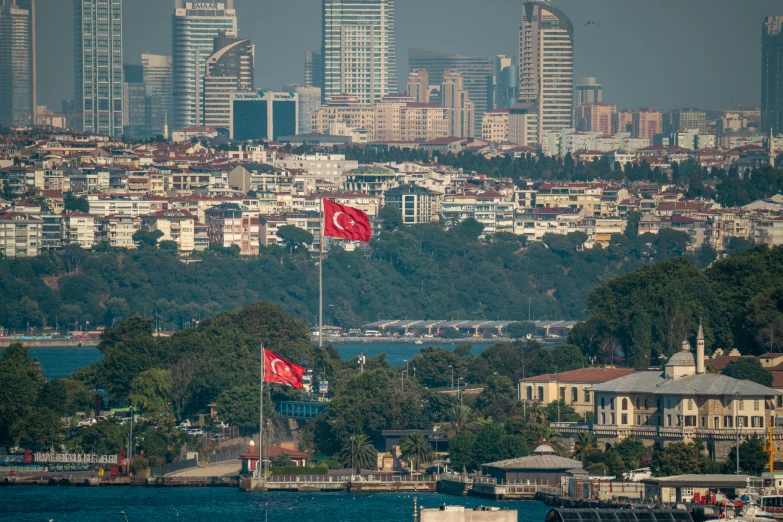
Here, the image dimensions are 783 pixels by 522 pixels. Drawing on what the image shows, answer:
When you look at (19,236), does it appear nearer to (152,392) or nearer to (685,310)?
(152,392)

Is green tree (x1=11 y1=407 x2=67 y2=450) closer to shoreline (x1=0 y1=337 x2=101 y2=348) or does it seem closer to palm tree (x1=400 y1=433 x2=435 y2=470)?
palm tree (x1=400 y1=433 x2=435 y2=470)

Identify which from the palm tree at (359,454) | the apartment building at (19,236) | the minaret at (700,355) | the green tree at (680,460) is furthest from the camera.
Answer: the apartment building at (19,236)

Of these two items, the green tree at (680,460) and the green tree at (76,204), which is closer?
the green tree at (680,460)

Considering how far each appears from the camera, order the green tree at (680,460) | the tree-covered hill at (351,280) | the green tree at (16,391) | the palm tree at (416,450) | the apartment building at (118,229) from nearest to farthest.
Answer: the green tree at (680,460)
the palm tree at (416,450)
the green tree at (16,391)
the tree-covered hill at (351,280)
the apartment building at (118,229)

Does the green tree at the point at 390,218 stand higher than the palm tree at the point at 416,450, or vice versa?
the green tree at the point at 390,218

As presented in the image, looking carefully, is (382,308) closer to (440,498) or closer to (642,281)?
(642,281)

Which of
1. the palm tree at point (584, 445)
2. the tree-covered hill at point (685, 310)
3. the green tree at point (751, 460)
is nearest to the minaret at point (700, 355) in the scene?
the palm tree at point (584, 445)

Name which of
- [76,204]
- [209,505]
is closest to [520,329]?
[76,204]

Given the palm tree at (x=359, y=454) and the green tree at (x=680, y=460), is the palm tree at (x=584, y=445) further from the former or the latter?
the palm tree at (x=359, y=454)
